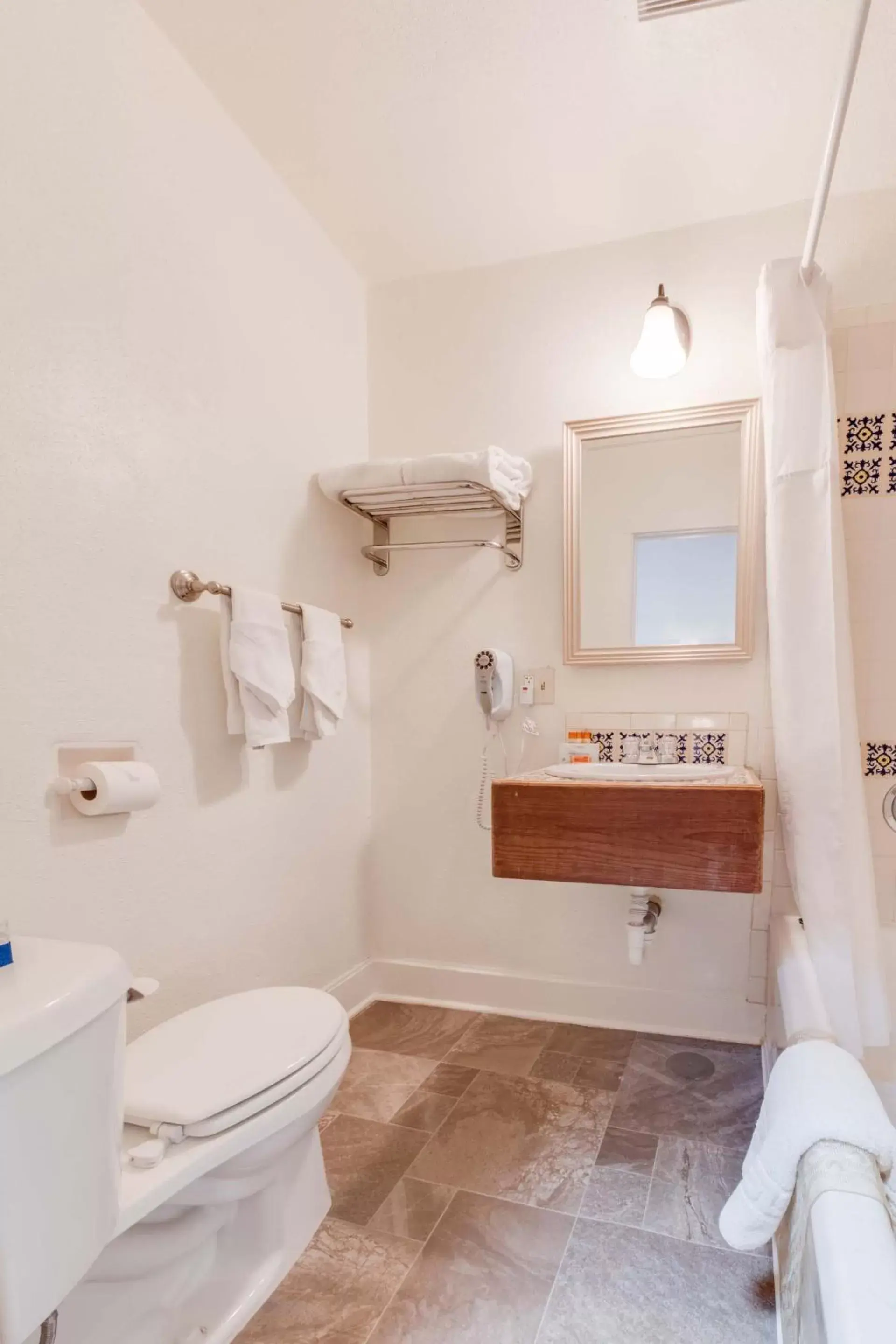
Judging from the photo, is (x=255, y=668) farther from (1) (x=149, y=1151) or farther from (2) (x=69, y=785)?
(1) (x=149, y=1151)

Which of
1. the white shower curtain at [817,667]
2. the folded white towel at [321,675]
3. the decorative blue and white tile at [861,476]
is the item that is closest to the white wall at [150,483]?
the folded white towel at [321,675]

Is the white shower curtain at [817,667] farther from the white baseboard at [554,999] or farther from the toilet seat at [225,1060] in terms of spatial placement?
the toilet seat at [225,1060]

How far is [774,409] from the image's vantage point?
69.6 inches

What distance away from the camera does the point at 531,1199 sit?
1498mm

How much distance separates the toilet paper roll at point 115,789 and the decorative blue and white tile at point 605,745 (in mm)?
1334

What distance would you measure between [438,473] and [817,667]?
1110 millimetres

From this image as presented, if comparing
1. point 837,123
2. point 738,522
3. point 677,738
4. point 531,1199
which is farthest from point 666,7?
point 531,1199

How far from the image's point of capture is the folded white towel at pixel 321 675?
1.97 m

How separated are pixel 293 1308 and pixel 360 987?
3.96 feet

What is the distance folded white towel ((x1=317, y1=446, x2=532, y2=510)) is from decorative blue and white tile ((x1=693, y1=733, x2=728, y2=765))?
35.2 inches

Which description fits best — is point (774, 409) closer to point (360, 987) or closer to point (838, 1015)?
point (838, 1015)

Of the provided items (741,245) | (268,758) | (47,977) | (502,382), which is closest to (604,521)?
(502,382)

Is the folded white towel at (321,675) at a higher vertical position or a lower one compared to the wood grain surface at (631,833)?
higher

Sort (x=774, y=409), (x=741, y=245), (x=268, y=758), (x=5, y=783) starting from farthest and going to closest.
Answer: (x=741, y=245) < (x=268, y=758) < (x=774, y=409) < (x=5, y=783)
